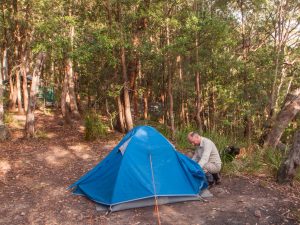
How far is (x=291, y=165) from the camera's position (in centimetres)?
707

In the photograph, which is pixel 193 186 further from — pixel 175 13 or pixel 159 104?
pixel 159 104

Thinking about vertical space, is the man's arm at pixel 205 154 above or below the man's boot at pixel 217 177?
above

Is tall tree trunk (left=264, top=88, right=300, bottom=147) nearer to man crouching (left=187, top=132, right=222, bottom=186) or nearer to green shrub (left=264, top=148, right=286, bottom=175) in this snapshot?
green shrub (left=264, top=148, right=286, bottom=175)

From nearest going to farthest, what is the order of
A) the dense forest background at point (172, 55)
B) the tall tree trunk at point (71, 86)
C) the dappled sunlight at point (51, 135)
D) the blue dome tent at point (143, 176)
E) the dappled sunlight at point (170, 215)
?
the dappled sunlight at point (170, 215) < the blue dome tent at point (143, 176) < the dense forest background at point (172, 55) < the dappled sunlight at point (51, 135) < the tall tree trunk at point (71, 86)

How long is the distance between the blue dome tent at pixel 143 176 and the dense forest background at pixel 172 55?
451 centimetres

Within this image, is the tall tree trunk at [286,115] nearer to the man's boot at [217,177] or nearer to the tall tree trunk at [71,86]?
the man's boot at [217,177]

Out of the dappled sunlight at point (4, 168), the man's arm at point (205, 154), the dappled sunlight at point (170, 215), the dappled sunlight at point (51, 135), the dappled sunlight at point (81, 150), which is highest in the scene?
the man's arm at point (205, 154)

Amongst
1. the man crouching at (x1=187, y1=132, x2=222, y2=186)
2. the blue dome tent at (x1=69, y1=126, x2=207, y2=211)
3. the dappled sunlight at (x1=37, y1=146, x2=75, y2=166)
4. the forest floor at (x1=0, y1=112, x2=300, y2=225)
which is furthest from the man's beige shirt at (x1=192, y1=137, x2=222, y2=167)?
the dappled sunlight at (x1=37, y1=146, x2=75, y2=166)

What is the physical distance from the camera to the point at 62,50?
10.3 metres

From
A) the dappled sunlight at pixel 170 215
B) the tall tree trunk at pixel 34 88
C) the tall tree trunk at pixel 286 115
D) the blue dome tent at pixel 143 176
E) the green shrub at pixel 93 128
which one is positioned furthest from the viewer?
the green shrub at pixel 93 128

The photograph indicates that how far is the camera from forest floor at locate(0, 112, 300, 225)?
5715 millimetres

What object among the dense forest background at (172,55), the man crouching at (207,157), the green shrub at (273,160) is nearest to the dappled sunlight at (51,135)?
the dense forest background at (172,55)

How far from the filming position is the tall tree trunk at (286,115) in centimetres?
993

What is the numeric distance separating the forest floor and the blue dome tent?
0.19 m
